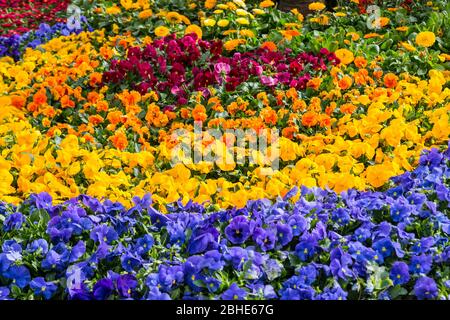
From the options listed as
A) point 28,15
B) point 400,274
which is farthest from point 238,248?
point 28,15

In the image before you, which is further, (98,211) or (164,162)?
(164,162)

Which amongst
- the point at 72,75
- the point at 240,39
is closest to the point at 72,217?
the point at 72,75

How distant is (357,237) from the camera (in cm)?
303

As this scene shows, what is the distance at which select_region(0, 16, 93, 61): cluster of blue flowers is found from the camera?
657 cm

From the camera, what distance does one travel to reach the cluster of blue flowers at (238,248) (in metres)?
2.78

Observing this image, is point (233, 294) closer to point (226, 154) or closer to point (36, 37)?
point (226, 154)

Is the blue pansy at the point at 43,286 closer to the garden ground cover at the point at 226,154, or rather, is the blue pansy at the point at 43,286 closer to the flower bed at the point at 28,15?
the garden ground cover at the point at 226,154

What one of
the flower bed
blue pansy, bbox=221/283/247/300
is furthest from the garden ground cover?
the flower bed

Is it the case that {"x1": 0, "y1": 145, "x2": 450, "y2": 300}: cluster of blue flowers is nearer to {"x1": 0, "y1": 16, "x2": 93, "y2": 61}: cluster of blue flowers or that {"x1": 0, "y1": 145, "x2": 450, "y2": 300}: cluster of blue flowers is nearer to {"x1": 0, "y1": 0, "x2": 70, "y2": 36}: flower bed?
{"x1": 0, "y1": 16, "x2": 93, "y2": 61}: cluster of blue flowers

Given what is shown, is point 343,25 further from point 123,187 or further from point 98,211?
point 98,211

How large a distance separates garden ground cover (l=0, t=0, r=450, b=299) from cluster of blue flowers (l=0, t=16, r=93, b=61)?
0.7 inches

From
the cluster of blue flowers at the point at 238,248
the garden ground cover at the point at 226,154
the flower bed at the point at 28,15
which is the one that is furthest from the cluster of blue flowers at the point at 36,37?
the cluster of blue flowers at the point at 238,248

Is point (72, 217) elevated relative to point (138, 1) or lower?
elevated
